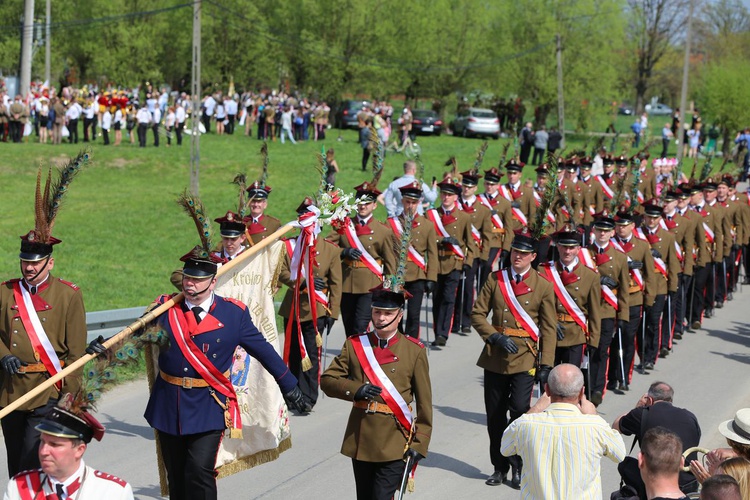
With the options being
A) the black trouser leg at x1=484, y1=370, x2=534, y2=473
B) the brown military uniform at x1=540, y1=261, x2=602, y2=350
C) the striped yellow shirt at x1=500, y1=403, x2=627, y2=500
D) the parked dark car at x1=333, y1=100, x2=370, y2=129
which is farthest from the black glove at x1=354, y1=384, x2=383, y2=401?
the parked dark car at x1=333, y1=100, x2=370, y2=129

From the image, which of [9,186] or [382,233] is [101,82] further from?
[382,233]

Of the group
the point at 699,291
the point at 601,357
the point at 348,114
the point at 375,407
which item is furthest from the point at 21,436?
the point at 348,114

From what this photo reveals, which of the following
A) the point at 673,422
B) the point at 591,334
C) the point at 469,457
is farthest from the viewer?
the point at 591,334

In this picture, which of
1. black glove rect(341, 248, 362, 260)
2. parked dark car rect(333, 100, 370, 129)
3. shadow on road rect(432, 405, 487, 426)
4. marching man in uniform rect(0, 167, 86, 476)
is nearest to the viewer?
marching man in uniform rect(0, 167, 86, 476)

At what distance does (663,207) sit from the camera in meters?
16.2

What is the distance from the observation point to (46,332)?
327 inches

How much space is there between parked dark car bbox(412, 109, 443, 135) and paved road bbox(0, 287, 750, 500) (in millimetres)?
33463

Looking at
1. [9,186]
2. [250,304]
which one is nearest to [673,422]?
[250,304]

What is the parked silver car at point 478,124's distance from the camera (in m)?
49.9

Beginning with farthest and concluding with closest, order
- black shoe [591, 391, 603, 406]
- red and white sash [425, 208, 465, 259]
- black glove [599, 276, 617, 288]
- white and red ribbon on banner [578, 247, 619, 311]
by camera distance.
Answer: red and white sash [425, 208, 465, 259], black shoe [591, 391, 603, 406], black glove [599, 276, 617, 288], white and red ribbon on banner [578, 247, 619, 311]

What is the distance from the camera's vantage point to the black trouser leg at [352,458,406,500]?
7777 millimetres

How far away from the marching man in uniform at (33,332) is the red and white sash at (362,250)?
5477 mm

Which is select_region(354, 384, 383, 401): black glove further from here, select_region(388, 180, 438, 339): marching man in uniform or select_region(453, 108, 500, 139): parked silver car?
select_region(453, 108, 500, 139): parked silver car

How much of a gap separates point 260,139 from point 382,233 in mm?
27086
